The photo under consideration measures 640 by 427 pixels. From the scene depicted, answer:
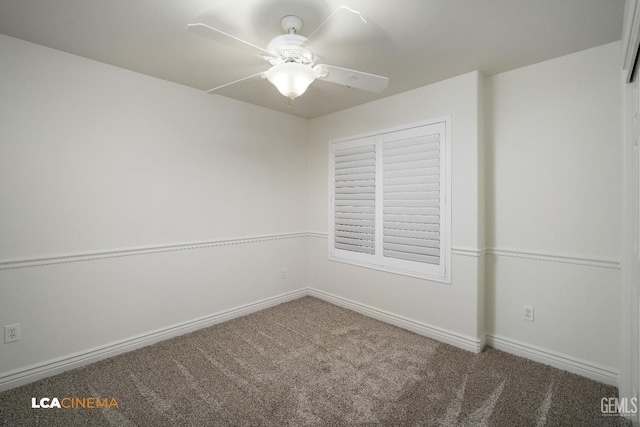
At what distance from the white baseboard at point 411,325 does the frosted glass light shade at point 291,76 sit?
8.16 ft

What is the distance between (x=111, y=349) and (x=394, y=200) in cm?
297

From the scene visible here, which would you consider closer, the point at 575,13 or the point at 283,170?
the point at 575,13

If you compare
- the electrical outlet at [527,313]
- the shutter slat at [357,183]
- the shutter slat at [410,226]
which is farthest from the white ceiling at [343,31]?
the electrical outlet at [527,313]

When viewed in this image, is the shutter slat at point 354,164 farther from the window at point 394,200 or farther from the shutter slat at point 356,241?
the shutter slat at point 356,241

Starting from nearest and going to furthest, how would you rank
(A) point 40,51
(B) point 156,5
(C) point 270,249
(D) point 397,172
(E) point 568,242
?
1. (B) point 156,5
2. (A) point 40,51
3. (E) point 568,242
4. (D) point 397,172
5. (C) point 270,249

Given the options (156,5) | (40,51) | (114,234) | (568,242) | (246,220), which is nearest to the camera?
(156,5)

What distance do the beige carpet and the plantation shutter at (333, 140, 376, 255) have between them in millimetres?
1149

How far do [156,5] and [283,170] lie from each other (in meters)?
2.31

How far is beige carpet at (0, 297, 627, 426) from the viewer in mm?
1844

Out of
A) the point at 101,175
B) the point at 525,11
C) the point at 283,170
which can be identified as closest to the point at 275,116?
the point at 283,170

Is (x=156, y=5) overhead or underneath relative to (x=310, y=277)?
overhead

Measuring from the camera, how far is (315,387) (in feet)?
7.06

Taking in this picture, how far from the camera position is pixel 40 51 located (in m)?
2.21

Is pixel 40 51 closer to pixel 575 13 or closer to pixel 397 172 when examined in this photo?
pixel 397 172
